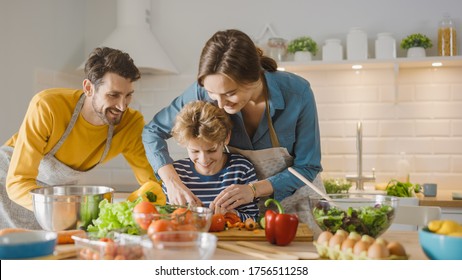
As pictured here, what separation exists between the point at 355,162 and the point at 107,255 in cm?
297

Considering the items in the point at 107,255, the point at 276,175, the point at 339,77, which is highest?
the point at 339,77

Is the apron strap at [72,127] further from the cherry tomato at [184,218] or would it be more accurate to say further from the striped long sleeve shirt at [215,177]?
the cherry tomato at [184,218]

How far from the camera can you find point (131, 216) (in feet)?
5.14

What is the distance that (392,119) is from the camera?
3.95 meters

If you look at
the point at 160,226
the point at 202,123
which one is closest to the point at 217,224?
the point at 160,226

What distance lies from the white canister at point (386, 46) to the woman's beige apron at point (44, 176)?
1.99 m

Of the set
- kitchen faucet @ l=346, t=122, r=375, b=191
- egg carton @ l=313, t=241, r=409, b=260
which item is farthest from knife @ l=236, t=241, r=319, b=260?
kitchen faucet @ l=346, t=122, r=375, b=191

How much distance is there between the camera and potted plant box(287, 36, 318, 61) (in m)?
3.84

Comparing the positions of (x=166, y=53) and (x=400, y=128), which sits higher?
(x=166, y=53)

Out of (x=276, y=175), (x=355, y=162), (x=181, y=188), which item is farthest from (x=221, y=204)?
(x=355, y=162)

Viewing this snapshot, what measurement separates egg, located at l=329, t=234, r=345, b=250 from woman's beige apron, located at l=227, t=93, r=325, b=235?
36.3 inches

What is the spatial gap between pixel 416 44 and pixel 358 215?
2.49 m

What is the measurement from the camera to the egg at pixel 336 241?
53.3 inches

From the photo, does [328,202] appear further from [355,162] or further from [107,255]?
[355,162]
